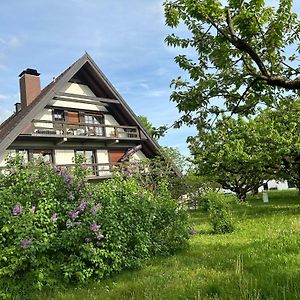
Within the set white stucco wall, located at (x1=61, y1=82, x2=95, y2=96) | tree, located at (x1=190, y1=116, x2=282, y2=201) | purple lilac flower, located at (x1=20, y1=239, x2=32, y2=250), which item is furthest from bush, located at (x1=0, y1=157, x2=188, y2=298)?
white stucco wall, located at (x1=61, y1=82, x2=95, y2=96)

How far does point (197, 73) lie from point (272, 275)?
10.9 ft

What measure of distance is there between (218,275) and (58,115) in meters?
19.1

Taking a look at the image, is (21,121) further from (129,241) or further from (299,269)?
(299,269)

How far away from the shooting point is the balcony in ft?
71.6

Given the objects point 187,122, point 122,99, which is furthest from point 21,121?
point 187,122

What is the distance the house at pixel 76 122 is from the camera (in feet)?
70.4

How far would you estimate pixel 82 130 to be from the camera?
24.3 m

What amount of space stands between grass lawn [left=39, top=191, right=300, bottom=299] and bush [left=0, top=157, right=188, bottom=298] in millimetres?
409

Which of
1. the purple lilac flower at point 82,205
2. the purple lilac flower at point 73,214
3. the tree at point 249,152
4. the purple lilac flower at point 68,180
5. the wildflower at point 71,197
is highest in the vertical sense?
the tree at point 249,152

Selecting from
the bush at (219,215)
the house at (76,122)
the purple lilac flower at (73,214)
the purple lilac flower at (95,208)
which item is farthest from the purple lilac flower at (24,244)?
the house at (76,122)

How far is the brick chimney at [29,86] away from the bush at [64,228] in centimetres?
1707

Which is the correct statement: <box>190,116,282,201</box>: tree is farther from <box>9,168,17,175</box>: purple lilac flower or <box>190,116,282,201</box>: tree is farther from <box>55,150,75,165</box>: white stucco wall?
<box>9,168,17,175</box>: purple lilac flower

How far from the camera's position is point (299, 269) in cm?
638

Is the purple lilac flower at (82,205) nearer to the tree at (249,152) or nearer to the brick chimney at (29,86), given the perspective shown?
the tree at (249,152)
